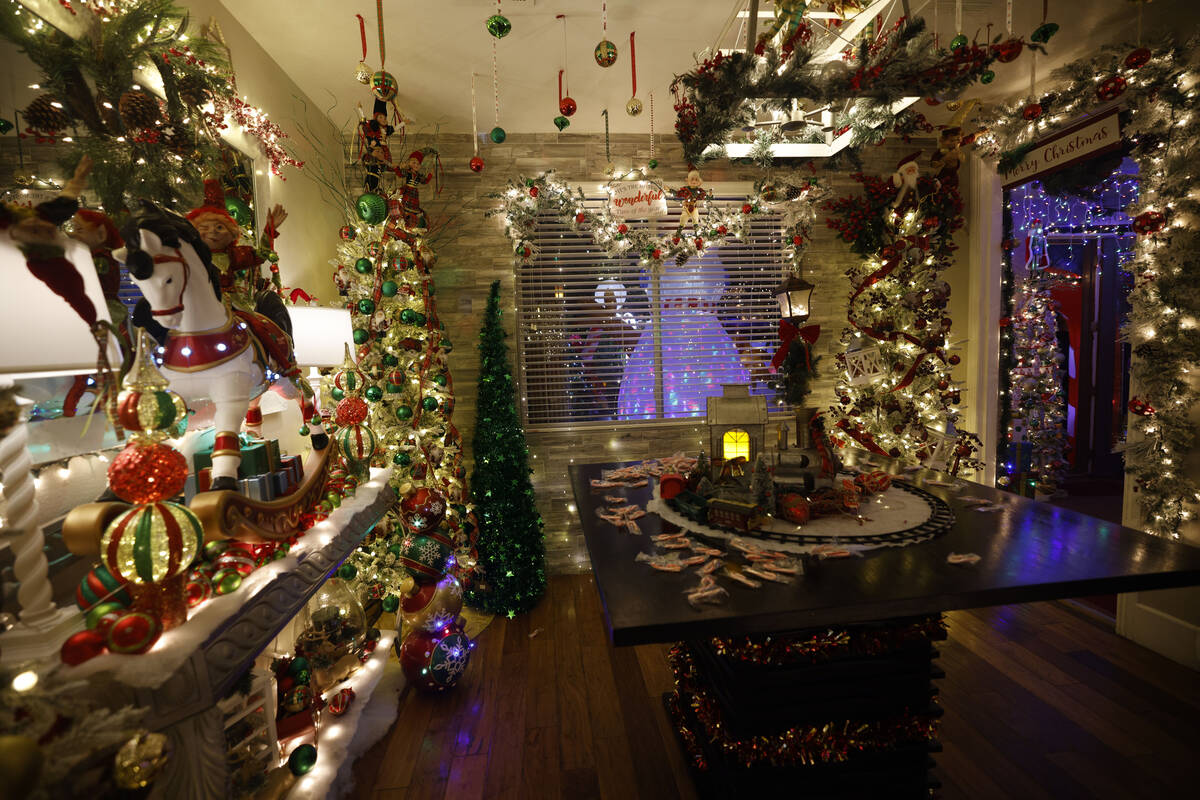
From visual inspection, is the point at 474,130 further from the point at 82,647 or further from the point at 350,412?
the point at 82,647

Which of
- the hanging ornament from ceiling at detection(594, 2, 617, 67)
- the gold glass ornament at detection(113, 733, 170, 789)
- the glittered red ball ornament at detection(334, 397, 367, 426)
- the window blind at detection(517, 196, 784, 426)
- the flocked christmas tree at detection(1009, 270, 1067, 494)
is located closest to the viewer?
the gold glass ornament at detection(113, 733, 170, 789)

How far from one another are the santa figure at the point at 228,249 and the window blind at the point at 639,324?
2.17 m

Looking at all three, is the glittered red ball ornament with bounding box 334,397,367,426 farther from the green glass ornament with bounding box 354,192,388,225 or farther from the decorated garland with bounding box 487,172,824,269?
the decorated garland with bounding box 487,172,824,269

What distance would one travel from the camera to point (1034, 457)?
4.77m

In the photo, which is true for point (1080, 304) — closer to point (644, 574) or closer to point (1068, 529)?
point (1068, 529)

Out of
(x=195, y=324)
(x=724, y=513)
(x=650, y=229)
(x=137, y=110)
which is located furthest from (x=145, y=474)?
(x=650, y=229)

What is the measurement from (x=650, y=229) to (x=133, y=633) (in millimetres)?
3681

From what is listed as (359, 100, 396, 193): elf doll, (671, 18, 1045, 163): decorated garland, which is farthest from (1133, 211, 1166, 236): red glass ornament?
(359, 100, 396, 193): elf doll

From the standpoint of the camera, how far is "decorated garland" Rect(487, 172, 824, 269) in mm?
3533

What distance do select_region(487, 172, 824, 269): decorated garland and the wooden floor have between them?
9.02 feet

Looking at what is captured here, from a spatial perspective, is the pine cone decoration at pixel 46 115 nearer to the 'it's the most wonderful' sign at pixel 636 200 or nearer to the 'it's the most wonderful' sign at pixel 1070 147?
the 'it's the most wonderful' sign at pixel 636 200

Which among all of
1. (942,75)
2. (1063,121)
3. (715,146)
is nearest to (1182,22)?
(1063,121)

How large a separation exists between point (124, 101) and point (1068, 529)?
2892 mm

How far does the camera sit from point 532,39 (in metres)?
2.63
